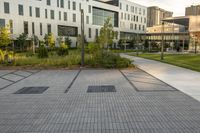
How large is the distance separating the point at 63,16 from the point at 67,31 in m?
4.65

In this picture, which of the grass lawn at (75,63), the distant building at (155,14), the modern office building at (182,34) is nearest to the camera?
the grass lawn at (75,63)

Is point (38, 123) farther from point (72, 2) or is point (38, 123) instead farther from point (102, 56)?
point (72, 2)

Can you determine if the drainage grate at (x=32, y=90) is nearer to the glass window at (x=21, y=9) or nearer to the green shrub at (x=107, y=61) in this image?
the green shrub at (x=107, y=61)

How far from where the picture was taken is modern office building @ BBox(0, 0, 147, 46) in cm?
4769

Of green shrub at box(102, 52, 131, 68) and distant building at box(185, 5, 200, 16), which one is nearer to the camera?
green shrub at box(102, 52, 131, 68)

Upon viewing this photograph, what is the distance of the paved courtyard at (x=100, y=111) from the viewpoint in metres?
5.16

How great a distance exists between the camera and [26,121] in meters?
5.61

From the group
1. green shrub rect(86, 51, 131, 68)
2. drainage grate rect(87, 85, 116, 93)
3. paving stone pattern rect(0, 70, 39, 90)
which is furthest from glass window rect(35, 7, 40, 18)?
drainage grate rect(87, 85, 116, 93)

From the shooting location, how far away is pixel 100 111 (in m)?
6.41

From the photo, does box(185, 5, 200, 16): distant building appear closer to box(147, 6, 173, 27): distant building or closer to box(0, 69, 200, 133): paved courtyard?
box(0, 69, 200, 133): paved courtyard

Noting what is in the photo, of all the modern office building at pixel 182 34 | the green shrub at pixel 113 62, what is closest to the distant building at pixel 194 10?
the modern office building at pixel 182 34

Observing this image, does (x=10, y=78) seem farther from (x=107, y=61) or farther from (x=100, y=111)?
(x=100, y=111)

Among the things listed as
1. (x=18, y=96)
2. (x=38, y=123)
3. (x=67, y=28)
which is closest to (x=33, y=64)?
(x=18, y=96)

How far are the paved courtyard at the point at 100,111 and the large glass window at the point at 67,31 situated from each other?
5220 cm
